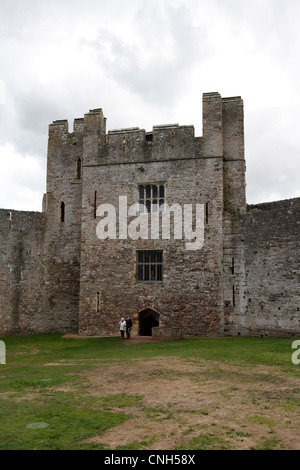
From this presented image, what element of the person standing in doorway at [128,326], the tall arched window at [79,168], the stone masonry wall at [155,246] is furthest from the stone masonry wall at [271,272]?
the tall arched window at [79,168]

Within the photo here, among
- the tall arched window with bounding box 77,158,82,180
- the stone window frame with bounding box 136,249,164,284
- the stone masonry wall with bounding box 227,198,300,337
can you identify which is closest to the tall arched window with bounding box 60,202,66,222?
the tall arched window with bounding box 77,158,82,180

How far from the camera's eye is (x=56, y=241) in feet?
88.2

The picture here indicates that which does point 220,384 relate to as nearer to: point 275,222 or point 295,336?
point 295,336

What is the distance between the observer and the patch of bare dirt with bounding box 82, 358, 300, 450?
263 inches

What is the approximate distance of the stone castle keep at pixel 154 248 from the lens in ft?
69.1

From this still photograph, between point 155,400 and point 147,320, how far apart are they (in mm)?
15236

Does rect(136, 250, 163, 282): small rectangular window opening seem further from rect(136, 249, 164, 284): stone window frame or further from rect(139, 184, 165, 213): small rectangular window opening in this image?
rect(139, 184, 165, 213): small rectangular window opening

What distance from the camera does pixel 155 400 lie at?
9117mm

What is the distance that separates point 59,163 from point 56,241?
493cm

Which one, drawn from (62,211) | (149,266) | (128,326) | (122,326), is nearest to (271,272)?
(149,266)

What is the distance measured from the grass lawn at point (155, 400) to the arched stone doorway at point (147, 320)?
6.81m

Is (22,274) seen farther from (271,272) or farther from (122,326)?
(271,272)

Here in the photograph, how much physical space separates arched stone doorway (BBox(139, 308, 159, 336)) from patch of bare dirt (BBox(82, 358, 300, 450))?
10.0 meters
